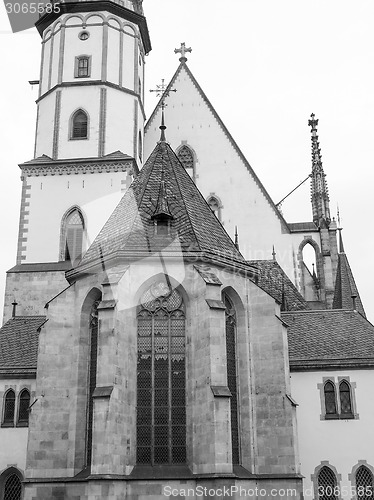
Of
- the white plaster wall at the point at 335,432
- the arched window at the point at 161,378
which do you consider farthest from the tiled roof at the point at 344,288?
the arched window at the point at 161,378

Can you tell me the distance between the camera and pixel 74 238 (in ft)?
108

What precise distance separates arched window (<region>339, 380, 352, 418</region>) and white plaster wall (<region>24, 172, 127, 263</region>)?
13.7 m

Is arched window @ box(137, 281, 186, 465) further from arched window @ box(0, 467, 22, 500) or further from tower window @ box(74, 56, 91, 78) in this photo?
tower window @ box(74, 56, 91, 78)

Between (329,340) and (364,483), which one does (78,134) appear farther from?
(364,483)

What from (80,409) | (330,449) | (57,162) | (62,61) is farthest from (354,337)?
(62,61)

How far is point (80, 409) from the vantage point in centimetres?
2088

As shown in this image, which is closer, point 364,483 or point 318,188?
point 364,483

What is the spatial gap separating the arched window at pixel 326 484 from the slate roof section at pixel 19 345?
10542 millimetres

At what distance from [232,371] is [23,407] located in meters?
8.26

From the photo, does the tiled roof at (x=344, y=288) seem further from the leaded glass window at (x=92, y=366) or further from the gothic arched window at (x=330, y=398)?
the leaded glass window at (x=92, y=366)

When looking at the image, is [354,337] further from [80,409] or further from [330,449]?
[80,409]

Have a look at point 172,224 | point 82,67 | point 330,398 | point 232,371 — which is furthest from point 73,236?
point 330,398

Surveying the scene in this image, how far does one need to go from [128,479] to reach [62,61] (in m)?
23.3

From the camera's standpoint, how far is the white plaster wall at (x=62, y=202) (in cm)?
3294
